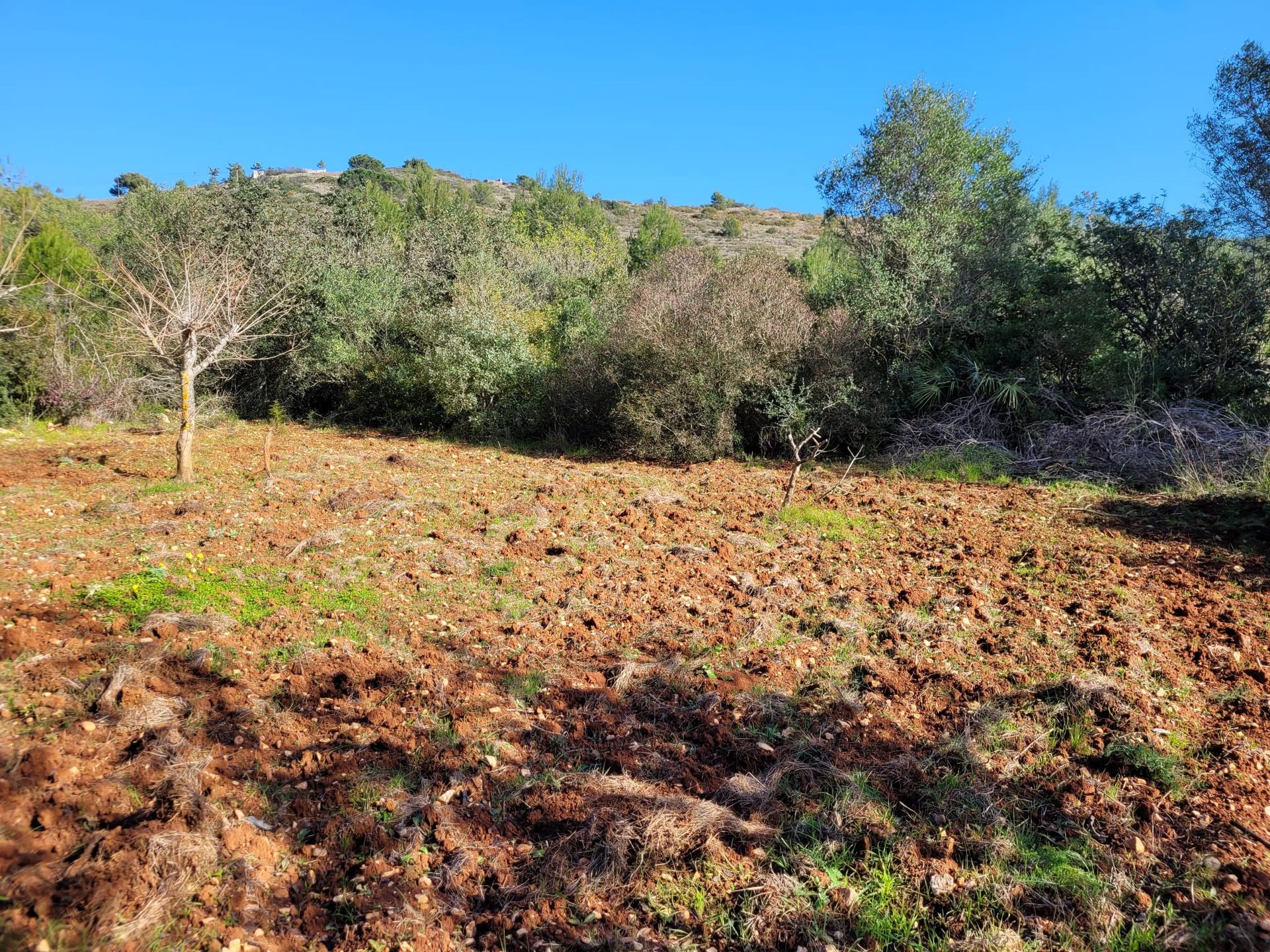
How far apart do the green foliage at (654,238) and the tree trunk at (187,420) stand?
75.8ft

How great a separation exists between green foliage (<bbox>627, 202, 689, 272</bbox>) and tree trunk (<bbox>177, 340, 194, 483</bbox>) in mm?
23103

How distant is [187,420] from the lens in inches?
288

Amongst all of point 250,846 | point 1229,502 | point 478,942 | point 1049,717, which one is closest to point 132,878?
point 250,846

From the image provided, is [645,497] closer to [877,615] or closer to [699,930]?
[877,615]

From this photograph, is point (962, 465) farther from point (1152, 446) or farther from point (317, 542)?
point (317, 542)

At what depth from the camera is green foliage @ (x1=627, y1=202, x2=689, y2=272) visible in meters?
30.5

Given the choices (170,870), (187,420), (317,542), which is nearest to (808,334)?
(317,542)

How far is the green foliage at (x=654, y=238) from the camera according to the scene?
30.5m

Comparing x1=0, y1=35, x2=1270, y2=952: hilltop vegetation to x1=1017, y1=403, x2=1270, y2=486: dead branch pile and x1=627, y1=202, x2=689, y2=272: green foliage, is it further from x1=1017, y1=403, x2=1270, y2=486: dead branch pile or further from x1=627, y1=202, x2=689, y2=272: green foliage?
x1=627, y1=202, x2=689, y2=272: green foliage

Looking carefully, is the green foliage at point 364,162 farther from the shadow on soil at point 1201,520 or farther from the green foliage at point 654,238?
the shadow on soil at point 1201,520

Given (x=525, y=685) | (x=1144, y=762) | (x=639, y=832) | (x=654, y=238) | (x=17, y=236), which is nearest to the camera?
(x=639, y=832)

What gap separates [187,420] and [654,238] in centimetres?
2949

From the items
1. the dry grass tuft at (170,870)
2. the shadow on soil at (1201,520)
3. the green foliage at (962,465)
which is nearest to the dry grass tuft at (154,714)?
the dry grass tuft at (170,870)

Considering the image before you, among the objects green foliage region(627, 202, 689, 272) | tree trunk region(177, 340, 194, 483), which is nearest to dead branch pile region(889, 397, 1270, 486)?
tree trunk region(177, 340, 194, 483)
